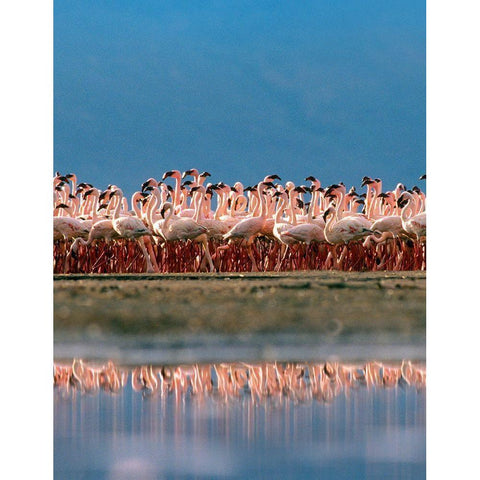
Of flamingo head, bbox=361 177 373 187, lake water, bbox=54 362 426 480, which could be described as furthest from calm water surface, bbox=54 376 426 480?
flamingo head, bbox=361 177 373 187

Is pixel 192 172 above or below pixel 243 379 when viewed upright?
above

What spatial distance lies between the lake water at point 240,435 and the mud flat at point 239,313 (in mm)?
1506

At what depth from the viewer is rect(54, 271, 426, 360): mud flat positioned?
21.7ft

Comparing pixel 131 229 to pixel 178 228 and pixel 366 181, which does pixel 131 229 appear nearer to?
pixel 178 228

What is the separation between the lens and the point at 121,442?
404 centimetres

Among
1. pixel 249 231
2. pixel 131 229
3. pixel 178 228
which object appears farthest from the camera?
pixel 249 231

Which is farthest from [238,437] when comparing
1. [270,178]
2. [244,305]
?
[270,178]

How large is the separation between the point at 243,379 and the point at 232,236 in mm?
9578

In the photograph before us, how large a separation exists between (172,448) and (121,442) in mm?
228

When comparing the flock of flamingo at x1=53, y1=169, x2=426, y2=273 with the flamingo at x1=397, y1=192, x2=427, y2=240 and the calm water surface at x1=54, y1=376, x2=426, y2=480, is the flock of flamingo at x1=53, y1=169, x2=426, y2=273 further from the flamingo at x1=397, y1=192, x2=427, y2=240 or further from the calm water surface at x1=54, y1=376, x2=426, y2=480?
the calm water surface at x1=54, y1=376, x2=426, y2=480

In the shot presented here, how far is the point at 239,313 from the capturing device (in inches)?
→ 317

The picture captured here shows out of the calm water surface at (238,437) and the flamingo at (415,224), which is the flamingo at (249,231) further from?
the calm water surface at (238,437)
